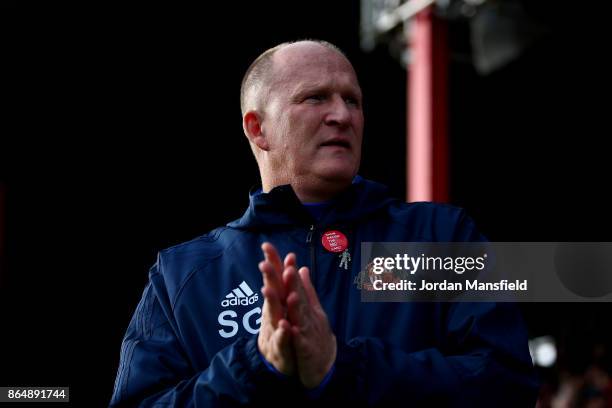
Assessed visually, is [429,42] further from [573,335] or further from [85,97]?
[573,335]

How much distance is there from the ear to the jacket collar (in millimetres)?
156

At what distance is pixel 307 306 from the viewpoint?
1084 millimetres

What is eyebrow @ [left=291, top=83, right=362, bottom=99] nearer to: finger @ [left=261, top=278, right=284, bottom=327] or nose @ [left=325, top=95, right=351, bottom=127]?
nose @ [left=325, top=95, right=351, bottom=127]

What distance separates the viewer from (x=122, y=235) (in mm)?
5879

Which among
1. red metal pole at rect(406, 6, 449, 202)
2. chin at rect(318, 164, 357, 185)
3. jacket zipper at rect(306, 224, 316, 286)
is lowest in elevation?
jacket zipper at rect(306, 224, 316, 286)

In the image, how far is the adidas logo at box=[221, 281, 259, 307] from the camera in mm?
1317

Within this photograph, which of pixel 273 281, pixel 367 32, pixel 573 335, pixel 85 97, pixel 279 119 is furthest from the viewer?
pixel 573 335

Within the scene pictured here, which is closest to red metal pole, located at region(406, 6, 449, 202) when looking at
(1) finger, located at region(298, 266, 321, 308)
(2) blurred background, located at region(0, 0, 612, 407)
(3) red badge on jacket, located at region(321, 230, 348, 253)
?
(2) blurred background, located at region(0, 0, 612, 407)

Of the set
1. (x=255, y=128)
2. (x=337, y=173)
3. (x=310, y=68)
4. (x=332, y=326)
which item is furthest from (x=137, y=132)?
(x=332, y=326)

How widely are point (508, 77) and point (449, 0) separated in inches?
116

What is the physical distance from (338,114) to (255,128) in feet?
0.71

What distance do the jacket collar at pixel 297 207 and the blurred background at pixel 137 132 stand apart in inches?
136

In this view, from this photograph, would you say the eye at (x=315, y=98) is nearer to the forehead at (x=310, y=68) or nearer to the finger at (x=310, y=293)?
the forehead at (x=310, y=68)

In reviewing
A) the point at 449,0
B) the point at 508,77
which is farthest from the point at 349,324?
the point at 508,77
